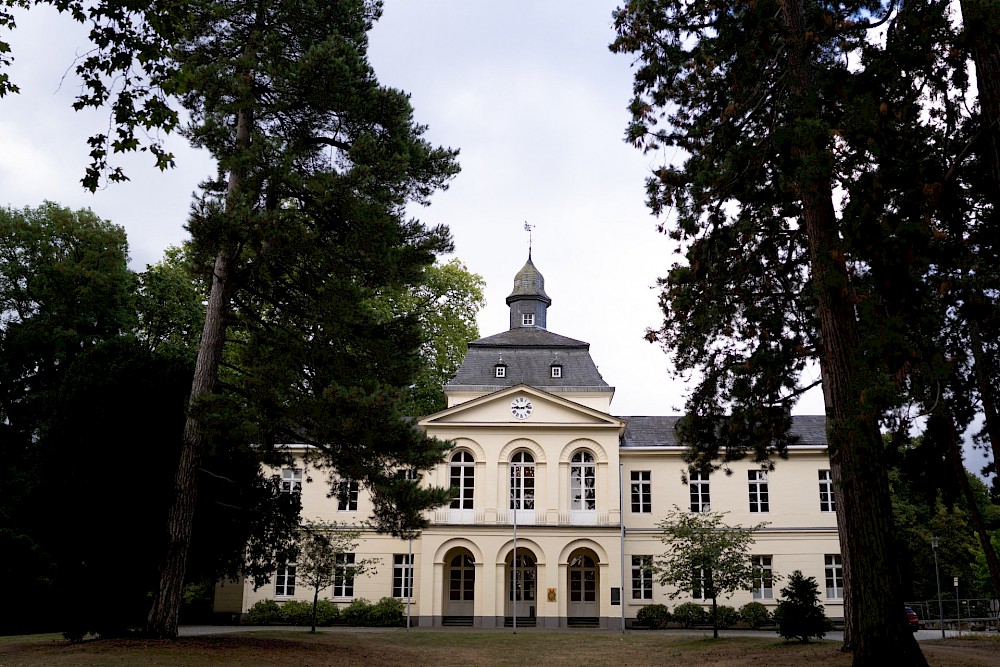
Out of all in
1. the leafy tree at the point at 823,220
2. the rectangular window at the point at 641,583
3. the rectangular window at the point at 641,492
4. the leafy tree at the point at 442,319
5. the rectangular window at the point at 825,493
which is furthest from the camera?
the leafy tree at the point at 442,319

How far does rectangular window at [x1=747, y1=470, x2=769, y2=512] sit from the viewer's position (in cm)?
3444

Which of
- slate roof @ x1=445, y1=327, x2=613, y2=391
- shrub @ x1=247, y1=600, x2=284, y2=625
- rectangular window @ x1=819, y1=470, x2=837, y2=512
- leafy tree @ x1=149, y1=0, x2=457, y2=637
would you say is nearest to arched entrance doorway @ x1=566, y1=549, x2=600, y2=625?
slate roof @ x1=445, y1=327, x2=613, y2=391

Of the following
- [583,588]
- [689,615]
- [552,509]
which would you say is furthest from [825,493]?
[552,509]

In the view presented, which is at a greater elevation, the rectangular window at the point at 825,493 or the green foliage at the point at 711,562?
the rectangular window at the point at 825,493

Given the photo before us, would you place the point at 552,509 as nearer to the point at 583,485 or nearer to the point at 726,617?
the point at 583,485

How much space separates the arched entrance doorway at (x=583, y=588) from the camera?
3328cm

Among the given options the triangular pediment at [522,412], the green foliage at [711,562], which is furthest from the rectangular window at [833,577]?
the triangular pediment at [522,412]

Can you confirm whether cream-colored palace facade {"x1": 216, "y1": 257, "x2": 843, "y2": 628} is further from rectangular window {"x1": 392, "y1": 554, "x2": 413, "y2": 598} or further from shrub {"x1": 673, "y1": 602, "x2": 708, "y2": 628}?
shrub {"x1": 673, "y1": 602, "x2": 708, "y2": 628}

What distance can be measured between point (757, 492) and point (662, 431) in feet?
14.7

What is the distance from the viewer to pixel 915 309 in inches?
397

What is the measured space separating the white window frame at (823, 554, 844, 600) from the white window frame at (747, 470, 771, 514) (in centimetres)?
295

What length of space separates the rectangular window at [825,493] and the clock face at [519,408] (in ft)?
40.0

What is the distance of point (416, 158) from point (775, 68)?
6.76 metres

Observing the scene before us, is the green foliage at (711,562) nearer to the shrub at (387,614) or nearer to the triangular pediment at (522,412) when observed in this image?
the triangular pediment at (522,412)
